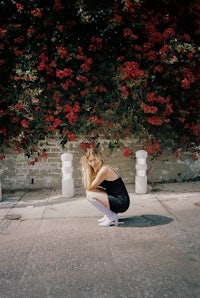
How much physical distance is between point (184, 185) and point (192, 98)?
215 centimetres

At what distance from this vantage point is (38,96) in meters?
7.25

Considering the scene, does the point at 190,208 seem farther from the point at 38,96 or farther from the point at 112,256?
the point at 38,96

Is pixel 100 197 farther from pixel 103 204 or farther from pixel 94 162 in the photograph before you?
pixel 94 162

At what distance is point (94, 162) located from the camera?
Result: 16.6 ft

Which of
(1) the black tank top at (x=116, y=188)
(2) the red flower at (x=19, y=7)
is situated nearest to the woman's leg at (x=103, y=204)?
(1) the black tank top at (x=116, y=188)

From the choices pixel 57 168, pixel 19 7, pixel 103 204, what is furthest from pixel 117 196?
pixel 19 7

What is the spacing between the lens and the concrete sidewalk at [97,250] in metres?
3.26

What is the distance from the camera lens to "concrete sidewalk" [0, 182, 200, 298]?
3264mm

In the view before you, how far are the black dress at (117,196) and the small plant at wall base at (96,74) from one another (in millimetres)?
2234

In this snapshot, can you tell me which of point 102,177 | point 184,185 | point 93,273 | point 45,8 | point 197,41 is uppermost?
point 45,8

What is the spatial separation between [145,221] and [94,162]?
1.33 meters

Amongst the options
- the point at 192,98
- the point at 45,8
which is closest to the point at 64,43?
the point at 45,8

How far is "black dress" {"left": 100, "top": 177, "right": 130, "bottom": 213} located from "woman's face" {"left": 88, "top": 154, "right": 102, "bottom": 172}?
1.01ft

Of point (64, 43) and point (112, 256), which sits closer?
point (112, 256)
